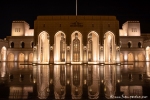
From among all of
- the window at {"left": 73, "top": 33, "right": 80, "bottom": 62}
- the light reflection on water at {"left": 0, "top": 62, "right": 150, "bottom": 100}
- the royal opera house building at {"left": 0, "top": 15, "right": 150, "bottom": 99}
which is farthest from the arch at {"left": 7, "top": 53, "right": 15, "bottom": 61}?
the light reflection on water at {"left": 0, "top": 62, "right": 150, "bottom": 100}

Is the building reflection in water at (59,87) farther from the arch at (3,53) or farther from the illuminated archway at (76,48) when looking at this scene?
the arch at (3,53)

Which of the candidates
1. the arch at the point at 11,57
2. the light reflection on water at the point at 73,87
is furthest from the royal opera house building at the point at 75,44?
the light reflection on water at the point at 73,87

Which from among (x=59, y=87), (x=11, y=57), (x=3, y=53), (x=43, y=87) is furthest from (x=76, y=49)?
(x=43, y=87)

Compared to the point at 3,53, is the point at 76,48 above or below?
above

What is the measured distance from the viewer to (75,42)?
45000mm

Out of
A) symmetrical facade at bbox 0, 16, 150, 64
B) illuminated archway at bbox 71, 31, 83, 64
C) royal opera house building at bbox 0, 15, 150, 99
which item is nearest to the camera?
royal opera house building at bbox 0, 15, 150, 99

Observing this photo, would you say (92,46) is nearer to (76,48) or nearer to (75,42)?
(76,48)

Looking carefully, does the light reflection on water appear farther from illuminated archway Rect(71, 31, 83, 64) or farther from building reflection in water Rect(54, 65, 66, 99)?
illuminated archway Rect(71, 31, 83, 64)

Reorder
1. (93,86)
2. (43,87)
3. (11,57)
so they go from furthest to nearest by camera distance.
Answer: (11,57), (93,86), (43,87)

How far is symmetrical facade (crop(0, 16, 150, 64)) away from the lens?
4025 centimetres

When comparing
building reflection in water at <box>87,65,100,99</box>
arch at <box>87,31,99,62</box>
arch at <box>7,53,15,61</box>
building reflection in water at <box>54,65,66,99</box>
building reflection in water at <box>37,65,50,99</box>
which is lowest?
building reflection in water at <box>87,65,100,99</box>

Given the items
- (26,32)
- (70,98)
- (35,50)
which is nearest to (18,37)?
(26,32)

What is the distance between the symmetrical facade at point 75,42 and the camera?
40250 mm

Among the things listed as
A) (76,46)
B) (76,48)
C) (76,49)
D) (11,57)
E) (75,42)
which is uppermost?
(75,42)
